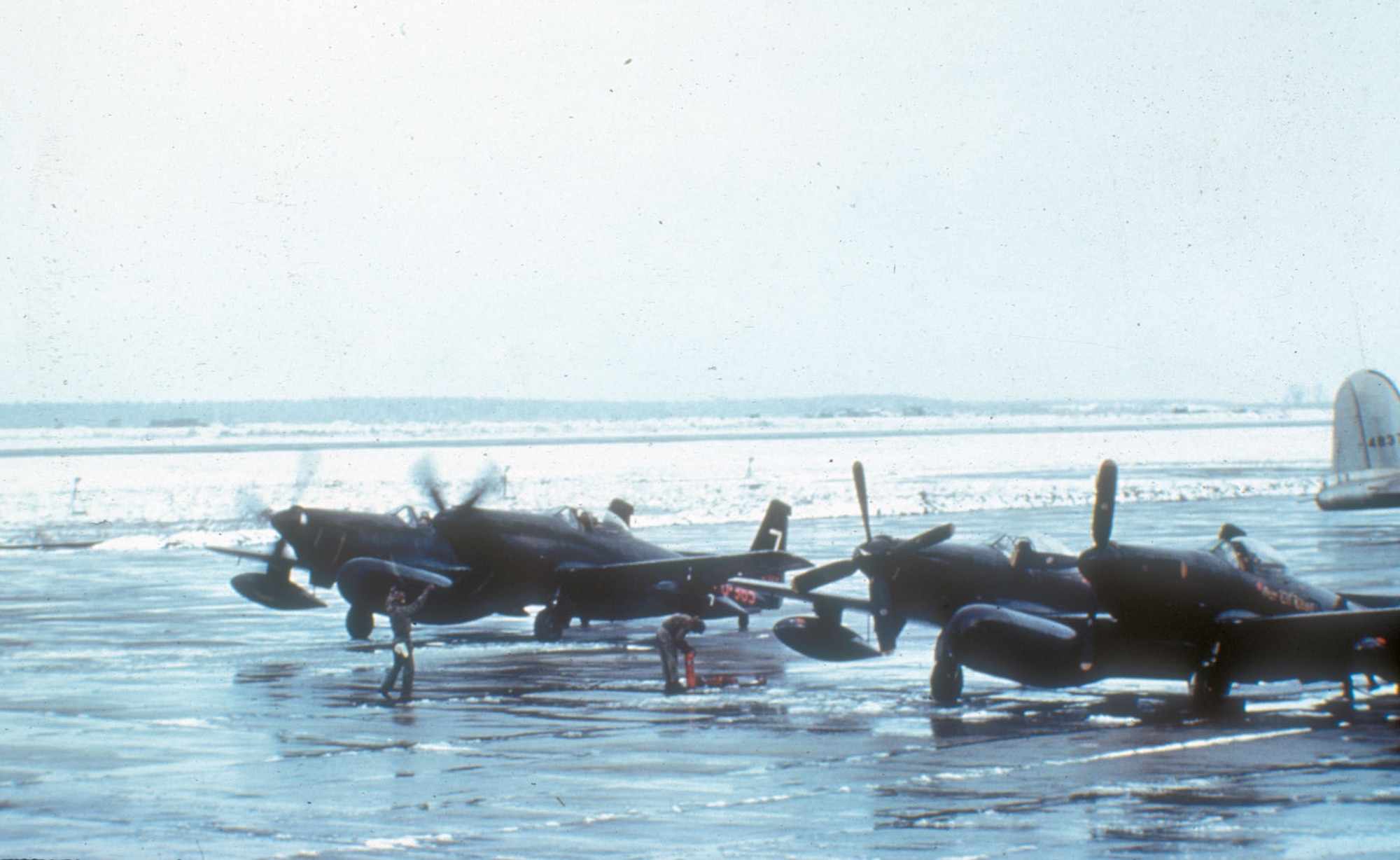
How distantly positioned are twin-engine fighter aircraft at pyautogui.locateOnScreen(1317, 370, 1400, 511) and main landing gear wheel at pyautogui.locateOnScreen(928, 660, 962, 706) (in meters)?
24.1

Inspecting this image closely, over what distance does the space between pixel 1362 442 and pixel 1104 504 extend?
2587 cm

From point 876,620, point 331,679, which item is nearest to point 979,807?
point 876,620

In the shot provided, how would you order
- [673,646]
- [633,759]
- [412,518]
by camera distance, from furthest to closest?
[412,518] → [673,646] → [633,759]

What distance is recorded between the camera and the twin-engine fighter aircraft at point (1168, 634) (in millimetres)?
14336

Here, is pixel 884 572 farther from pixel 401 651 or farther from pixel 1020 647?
pixel 401 651

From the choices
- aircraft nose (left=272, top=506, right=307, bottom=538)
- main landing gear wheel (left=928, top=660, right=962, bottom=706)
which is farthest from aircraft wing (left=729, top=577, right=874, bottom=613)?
aircraft nose (left=272, top=506, right=307, bottom=538)

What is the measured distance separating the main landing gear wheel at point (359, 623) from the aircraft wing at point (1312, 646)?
38.6 ft

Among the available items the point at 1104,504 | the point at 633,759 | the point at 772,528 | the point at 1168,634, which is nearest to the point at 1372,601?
the point at 1168,634

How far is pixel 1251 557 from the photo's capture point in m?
15.4

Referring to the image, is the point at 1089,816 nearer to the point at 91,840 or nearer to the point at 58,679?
the point at 91,840

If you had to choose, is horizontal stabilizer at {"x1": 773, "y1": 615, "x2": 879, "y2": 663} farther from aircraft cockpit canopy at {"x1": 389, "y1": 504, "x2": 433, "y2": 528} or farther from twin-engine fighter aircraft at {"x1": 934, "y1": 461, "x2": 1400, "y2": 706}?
aircraft cockpit canopy at {"x1": 389, "y1": 504, "x2": 433, "y2": 528}

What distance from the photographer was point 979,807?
10117 millimetres

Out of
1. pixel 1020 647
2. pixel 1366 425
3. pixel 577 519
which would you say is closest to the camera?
pixel 1020 647

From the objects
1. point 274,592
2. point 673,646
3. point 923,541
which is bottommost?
point 673,646
